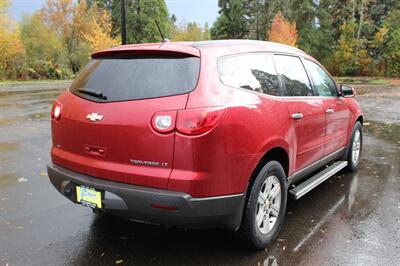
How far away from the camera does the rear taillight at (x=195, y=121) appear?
2.88 meters

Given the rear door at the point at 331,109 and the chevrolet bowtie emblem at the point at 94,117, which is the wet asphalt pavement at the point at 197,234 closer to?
the rear door at the point at 331,109

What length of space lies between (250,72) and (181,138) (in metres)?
1.09

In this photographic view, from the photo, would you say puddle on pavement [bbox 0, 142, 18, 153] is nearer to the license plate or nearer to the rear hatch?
the rear hatch

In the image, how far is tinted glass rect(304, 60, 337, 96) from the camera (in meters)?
4.79

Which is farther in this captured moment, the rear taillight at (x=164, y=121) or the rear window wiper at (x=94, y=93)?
the rear window wiper at (x=94, y=93)

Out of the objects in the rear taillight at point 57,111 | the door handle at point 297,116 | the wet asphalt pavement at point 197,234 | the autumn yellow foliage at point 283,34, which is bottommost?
the wet asphalt pavement at point 197,234

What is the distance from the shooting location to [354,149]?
5.99 metres

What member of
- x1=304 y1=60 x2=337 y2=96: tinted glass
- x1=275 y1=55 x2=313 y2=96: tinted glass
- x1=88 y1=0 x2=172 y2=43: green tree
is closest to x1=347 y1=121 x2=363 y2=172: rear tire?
x1=304 y1=60 x2=337 y2=96: tinted glass

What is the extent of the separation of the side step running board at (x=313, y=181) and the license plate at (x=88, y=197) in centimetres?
193

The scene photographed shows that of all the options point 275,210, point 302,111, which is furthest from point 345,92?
point 275,210

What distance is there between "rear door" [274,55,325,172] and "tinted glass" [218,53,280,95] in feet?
0.60

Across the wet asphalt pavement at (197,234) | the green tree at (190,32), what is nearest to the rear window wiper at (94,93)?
the wet asphalt pavement at (197,234)

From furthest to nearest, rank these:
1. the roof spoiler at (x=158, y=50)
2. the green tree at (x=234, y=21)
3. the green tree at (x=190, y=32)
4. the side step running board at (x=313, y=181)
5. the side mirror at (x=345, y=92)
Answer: the green tree at (x=190, y=32) → the green tree at (x=234, y=21) → the side mirror at (x=345, y=92) → the side step running board at (x=313, y=181) → the roof spoiler at (x=158, y=50)

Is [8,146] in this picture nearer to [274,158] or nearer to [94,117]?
[94,117]
